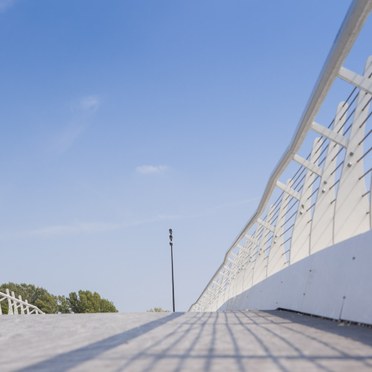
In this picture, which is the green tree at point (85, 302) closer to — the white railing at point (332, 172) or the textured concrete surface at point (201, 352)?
the white railing at point (332, 172)

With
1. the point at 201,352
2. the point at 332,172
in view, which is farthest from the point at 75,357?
the point at 332,172

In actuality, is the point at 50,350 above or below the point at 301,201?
below

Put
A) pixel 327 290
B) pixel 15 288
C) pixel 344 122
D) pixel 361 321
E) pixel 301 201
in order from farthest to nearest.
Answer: pixel 15 288 → pixel 301 201 → pixel 344 122 → pixel 327 290 → pixel 361 321

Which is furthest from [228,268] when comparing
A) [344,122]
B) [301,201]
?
[344,122]

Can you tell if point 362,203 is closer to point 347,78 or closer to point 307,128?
point 307,128

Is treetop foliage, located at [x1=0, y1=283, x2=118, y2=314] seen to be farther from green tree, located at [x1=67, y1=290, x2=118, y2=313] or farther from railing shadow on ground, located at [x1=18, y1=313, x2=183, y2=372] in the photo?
railing shadow on ground, located at [x1=18, y1=313, x2=183, y2=372]

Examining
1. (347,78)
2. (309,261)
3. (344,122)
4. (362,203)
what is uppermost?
(344,122)

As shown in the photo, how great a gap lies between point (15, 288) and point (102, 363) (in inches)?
4127

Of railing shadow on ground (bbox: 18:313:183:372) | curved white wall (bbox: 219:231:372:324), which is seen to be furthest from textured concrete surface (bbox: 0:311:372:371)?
curved white wall (bbox: 219:231:372:324)

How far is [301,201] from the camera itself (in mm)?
12609

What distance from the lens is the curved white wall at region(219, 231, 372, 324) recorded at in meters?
5.59

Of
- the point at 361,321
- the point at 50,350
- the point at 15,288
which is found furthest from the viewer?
the point at 15,288

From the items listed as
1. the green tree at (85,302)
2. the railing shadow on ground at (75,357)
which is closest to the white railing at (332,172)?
the railing shadow on ground at (75,357)

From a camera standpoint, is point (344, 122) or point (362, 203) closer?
point (362, 203)
